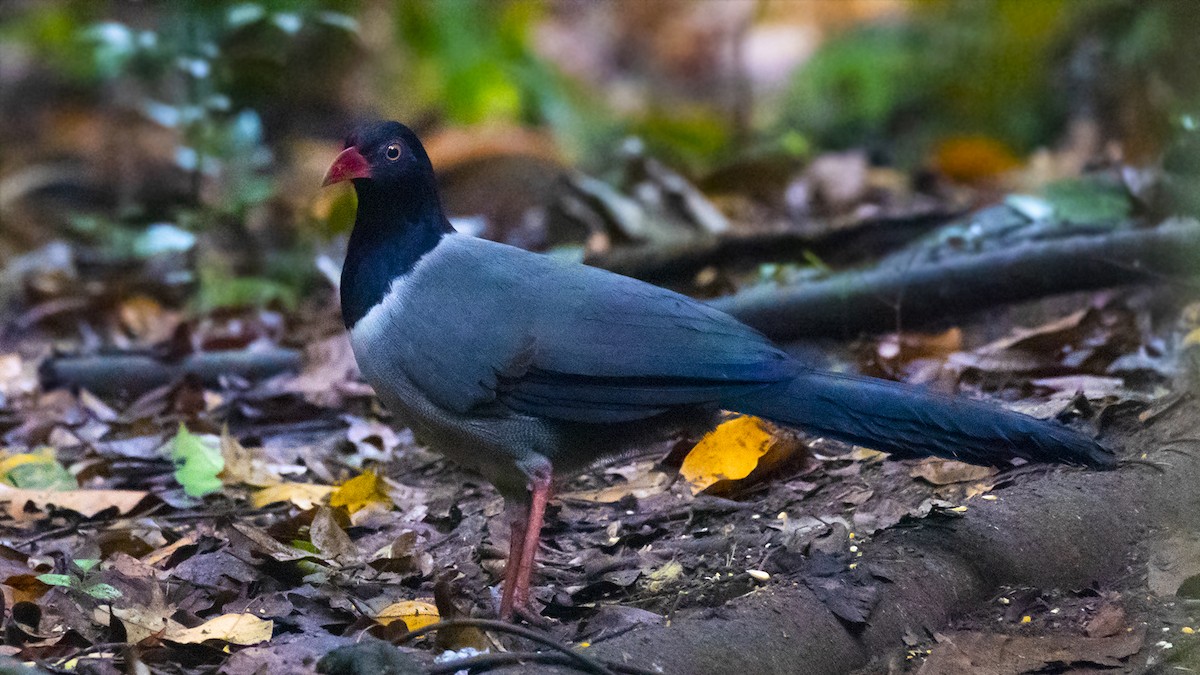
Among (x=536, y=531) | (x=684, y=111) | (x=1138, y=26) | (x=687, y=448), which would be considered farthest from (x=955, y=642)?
(x=684, y=111)

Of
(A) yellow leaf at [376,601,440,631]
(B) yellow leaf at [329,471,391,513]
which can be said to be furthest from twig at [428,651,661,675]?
(B) yellow leaf at [329,471,391,513]

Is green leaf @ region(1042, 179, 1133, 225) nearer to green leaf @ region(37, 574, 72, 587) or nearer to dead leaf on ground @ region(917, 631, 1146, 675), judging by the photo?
dead leaf on ground @ region(917, 631, 1146, 675)

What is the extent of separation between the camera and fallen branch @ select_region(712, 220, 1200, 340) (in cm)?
460

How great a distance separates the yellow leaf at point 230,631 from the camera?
2.80 m

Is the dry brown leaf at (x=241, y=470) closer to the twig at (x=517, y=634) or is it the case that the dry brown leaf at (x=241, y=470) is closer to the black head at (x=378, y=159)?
the black head at (x=378, y=159)

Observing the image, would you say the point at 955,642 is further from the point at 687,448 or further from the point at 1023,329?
the point at 1023,329

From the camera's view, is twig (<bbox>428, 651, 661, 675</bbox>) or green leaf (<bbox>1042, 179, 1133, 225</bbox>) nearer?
twig (<bbox>428, 651, 661, 675</bbox>)

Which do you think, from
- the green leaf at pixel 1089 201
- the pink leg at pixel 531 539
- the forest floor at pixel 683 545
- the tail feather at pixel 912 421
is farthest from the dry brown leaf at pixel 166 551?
the green leaf at pixel 1089 201

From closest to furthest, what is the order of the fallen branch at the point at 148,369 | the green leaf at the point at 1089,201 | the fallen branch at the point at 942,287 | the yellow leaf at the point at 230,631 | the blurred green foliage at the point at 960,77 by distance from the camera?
the yellow leaf at the point at 230,631 → the fallen branch at the point at 942,287 → the fallen branch at the point at 148,369 → the green leaf at the point at 1089,201 → the blurred green foliage at the point at 960,77

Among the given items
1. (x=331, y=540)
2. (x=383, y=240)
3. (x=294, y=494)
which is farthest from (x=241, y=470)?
(x=383, y=240)

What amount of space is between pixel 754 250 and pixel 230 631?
3.25 m

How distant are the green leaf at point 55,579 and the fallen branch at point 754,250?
2732 millimetres

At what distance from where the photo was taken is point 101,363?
520cm

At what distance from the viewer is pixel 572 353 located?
122 inches
